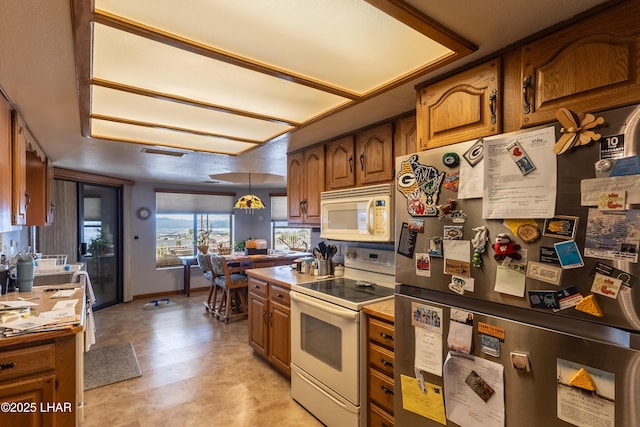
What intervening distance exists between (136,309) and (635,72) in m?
6.18

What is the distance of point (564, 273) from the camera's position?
43.4 inches

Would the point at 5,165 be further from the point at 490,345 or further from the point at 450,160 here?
the point at 490,345

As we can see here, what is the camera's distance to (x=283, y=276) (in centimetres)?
306

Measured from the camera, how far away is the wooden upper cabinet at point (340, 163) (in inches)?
105

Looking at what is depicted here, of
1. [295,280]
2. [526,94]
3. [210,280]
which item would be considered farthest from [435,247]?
[210,280]

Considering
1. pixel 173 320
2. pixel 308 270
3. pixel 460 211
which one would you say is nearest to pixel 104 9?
pixel 460 211

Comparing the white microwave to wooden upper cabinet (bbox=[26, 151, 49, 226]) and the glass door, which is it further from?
the glass door

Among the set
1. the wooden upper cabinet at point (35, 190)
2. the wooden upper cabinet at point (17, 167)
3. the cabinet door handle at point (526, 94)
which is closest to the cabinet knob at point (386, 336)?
the cabinet door handle at point (526, 94)

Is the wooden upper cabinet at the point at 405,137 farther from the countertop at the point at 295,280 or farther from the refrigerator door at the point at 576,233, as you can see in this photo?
the countertop at the point at 295,280

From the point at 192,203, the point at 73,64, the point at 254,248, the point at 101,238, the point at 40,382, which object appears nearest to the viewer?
the point at 73,64

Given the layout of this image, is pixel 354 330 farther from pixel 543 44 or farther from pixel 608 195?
pixel 543 44

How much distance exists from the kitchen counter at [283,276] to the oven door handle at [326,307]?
181 millimetres

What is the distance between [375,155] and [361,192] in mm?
299

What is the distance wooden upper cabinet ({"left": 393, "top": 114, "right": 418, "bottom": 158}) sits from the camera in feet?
7.02
